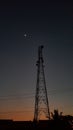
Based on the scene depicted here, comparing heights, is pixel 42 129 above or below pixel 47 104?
below

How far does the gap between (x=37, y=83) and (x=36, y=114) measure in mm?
9912

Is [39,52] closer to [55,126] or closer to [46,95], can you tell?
[46,95]

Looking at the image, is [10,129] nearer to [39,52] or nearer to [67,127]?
[67,127]

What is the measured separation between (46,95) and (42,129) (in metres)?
33.7

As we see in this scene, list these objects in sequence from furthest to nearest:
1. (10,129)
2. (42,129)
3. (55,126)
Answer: (10,129) → (42,129) → (55,126)

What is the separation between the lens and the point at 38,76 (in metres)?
86.2


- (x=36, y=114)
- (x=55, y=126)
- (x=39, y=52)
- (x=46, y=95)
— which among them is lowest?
(x=55, y=126)

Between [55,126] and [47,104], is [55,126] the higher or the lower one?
the lower one

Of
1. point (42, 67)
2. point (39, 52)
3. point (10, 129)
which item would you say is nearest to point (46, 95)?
point (42, 67)

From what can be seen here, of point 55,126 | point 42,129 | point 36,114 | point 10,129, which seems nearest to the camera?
point 55,126

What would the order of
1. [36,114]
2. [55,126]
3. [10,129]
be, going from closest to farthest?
[55,126]
[10,129]
[36,114]

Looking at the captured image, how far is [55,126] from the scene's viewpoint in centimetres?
4394

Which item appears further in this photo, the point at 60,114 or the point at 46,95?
the point at 46,95

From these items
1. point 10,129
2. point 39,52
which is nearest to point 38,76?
point 39,52
